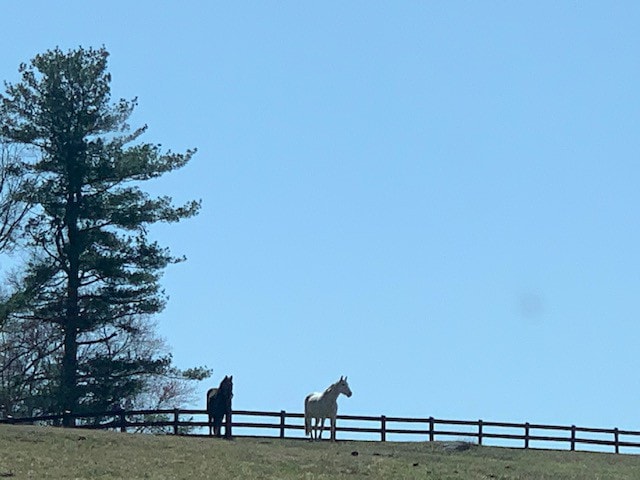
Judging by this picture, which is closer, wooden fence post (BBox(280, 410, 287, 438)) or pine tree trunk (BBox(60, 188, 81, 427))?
wooden fence post (BBox(280, 410, 287, 438))

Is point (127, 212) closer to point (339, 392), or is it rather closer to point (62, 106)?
point (62, 106)

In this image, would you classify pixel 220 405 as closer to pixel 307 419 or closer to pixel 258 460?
pixel 307 419

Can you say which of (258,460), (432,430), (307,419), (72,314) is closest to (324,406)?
(307,419)

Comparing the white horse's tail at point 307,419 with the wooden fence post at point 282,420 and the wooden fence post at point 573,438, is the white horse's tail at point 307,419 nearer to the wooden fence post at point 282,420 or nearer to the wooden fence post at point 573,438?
the wooden fence post at point 282,420

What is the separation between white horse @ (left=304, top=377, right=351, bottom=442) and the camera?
42.0m

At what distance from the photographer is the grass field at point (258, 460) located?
103 ft

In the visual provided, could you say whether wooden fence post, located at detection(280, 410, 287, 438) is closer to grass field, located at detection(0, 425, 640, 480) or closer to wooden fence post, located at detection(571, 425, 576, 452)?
grass field, located at detection(0, 425, 640, 480)

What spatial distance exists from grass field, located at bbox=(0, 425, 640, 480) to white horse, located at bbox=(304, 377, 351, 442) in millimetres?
1157

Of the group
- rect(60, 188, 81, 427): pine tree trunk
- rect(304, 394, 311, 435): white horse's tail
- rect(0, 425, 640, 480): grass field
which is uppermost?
rect(60, 188, 81, 427): pine tree trunk

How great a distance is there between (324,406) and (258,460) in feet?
25.9

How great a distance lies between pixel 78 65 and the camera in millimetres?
53812

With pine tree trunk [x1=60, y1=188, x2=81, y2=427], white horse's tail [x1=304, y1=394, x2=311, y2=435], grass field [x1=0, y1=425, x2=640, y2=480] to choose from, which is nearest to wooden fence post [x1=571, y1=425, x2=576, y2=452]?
grass field [x1=0, y1=425, x2=640, y2=480]

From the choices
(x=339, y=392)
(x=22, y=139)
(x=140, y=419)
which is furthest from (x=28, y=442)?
(x=22, y=139)

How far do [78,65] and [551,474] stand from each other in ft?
88.5
